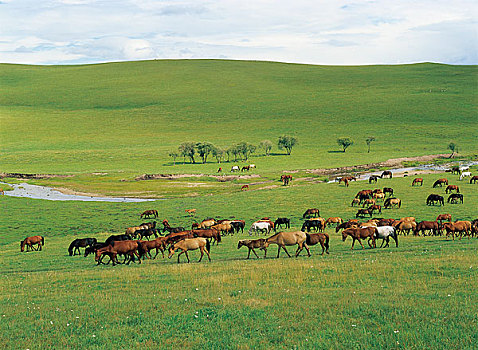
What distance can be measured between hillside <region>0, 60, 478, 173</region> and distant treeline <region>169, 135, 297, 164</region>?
12.5 feet

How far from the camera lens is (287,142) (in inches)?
3996

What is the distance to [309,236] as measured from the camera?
66.0 feet

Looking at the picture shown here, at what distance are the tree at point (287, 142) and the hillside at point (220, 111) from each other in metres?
3.01

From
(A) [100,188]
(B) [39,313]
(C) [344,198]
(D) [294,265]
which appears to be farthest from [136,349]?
(A) [100,188]

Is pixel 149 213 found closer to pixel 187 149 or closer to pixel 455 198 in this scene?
pixel 455 198

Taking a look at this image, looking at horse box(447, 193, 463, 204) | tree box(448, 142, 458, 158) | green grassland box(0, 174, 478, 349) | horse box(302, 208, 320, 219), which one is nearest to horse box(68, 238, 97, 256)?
green grassland box(0, 174, 478, 349)

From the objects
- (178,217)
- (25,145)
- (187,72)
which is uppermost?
(187,72)

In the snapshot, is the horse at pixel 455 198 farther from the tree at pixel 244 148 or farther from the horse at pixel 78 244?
the tree at pixel 244 148

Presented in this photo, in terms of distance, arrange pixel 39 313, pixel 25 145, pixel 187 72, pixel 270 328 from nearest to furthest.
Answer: pixel 270 328, pixel 39 313, pixel 25 145, pixel 187 72

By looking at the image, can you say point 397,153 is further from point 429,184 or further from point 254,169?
point 429,184

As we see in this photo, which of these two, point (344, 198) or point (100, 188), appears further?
point (100, 188)

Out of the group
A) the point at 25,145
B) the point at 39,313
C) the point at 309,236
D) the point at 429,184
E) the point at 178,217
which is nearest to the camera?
the point at 39,313

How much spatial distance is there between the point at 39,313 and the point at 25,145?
115 m

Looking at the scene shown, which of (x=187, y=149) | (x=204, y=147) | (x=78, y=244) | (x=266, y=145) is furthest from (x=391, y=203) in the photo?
(x=266, y=145)
